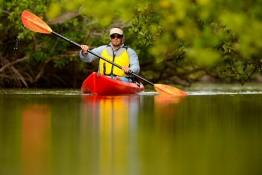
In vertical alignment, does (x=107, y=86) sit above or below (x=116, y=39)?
below

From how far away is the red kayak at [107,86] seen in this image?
1689 centimetres

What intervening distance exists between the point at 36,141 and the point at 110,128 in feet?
5.01

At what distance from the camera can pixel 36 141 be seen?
7.92 meters

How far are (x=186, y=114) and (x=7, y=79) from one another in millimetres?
10451

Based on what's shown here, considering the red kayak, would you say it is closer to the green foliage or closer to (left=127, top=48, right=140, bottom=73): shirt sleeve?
(left=127, top=48, right=140, bottom=73): shirt sleeve

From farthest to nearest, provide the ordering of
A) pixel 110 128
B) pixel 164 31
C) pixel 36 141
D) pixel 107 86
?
pixel 107 86
pixel 164 31
pixel 110 128
pixel 36 141

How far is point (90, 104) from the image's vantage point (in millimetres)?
14203

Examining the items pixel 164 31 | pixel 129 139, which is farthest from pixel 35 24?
pixel 129 139

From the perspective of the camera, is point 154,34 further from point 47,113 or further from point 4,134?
point 4,134

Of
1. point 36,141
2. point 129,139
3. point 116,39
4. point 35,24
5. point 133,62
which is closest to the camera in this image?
point 36,141

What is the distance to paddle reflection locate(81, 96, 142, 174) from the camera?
636 centimetres

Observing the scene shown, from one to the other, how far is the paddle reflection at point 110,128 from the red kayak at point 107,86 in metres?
0.73

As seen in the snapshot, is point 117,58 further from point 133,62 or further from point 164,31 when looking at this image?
point 164,31

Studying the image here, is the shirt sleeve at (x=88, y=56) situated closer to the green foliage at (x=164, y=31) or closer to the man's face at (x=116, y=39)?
the man's face at (x=116, y=39)
